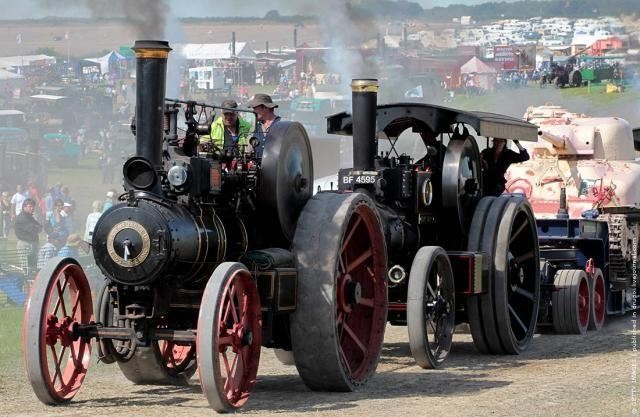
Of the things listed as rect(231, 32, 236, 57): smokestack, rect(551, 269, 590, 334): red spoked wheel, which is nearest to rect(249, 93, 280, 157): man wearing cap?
rect(551, 269, 590, 334): red spoked wheel

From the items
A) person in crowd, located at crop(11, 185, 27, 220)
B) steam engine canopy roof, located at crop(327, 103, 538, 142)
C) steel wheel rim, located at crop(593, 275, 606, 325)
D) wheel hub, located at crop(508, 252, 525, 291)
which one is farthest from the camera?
person in crowd, located at crop(11, 185, 27, 220)

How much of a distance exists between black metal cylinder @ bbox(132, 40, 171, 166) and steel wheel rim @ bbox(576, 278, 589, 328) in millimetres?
6646

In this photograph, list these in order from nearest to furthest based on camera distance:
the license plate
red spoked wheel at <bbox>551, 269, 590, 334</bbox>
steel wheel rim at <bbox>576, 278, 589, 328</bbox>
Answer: the license plate, red spoked wheel at <bbox>551, 269, 590, 334</bbox>, steel wheel rim at <bbox>576, 278, 589, 328</bbox>

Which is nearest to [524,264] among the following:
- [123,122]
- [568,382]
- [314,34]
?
[568,382]

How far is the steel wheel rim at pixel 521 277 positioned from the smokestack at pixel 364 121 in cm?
158

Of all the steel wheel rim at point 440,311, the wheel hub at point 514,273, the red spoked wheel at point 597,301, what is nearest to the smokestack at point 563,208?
the red spoked wheel at point 597,301

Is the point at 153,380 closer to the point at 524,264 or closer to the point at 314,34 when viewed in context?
the point at 524,264

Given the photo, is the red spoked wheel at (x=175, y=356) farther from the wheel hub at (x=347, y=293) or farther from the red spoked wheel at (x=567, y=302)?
the red spoked wheel at (x=567, y=302)

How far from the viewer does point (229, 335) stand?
320 inches

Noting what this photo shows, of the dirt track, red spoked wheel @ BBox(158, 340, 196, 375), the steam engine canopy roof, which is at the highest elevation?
the steam engine canopy roof

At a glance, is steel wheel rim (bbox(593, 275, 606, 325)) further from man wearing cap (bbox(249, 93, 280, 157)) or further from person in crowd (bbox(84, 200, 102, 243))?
person in crowd (bbox(84, 200, 102, 243))

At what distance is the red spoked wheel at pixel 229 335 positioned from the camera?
7836 millimetres

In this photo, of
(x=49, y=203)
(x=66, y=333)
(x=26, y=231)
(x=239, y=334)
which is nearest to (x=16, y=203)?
(x=49, y=203)

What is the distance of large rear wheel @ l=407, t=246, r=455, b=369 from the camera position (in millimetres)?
10281
